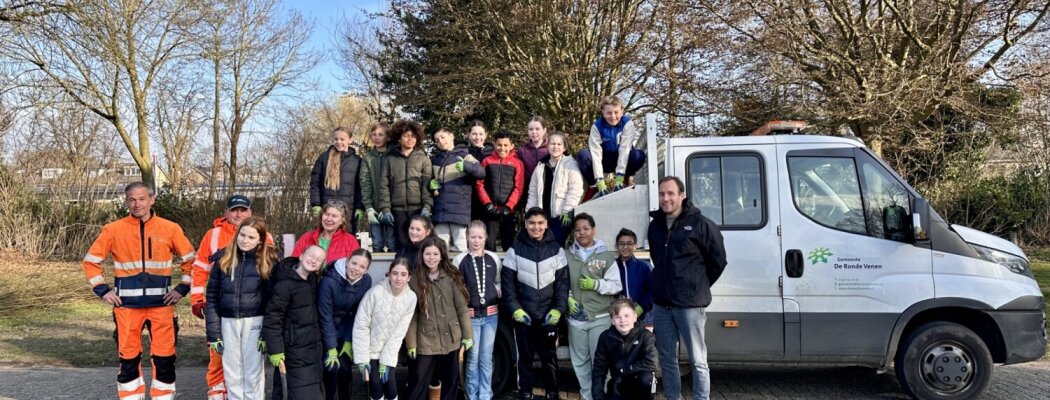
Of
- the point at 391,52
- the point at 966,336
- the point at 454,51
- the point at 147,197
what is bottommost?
the point at 966,336

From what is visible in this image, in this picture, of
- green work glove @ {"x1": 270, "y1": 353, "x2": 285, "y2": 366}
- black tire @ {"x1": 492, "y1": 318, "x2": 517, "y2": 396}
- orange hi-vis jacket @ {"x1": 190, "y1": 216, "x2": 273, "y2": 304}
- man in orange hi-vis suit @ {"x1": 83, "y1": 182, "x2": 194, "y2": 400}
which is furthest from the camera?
black tire @ {"x1": 492, "y1": 318, "x2": 517, "y2": 396}

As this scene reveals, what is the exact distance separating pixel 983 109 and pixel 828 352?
8.35m

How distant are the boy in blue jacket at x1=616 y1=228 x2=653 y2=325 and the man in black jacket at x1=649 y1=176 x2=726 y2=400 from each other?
292 millimetres

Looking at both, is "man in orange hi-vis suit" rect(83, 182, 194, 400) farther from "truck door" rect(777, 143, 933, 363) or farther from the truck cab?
"truck door" rect(777, 143, 933, 363)

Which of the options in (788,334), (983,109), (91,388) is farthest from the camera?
(983,109)

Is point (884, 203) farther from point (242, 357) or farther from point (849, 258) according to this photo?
point (242, 357)

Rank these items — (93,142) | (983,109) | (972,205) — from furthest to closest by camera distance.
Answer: (93,142) < (972,205) < (983,109)

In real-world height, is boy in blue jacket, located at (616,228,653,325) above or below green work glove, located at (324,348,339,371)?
above

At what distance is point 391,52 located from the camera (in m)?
19.9

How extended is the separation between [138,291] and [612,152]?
394 cm

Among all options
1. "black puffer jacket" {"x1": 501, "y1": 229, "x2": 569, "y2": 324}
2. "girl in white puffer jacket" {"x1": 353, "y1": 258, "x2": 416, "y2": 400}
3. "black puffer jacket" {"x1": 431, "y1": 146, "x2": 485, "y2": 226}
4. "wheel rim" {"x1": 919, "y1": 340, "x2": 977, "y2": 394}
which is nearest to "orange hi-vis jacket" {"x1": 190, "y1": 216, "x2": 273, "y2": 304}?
"girl in white puffer jacket" {"x1": 353, "y1": 258, "x2": 416, "y2": 400}

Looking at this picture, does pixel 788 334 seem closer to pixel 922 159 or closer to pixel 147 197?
pixel 147 197

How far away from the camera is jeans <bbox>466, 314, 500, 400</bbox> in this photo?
5277 millimetres

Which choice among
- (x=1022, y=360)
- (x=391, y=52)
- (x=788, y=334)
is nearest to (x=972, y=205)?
(x=1022, y=360)
